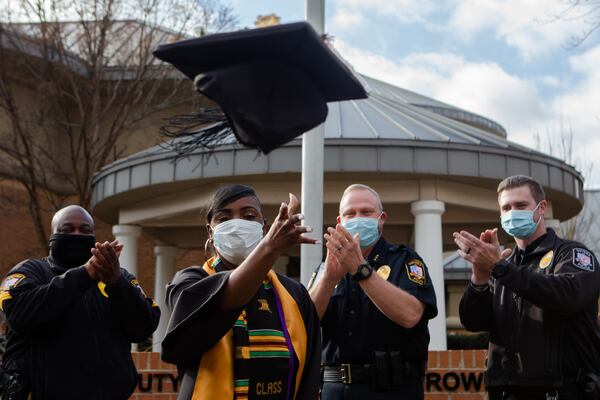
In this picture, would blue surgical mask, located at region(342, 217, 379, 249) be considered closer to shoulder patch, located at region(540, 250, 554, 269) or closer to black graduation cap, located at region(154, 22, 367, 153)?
shoulder patch, located at region(540, 250, 554, 269)

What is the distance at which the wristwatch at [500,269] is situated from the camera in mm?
4223

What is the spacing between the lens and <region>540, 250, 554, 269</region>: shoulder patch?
4.58 metres

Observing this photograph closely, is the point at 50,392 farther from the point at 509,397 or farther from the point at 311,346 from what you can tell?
the point at 509,397

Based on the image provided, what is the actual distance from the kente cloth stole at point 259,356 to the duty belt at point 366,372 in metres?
0.91

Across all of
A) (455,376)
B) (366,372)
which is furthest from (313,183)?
(455,376)

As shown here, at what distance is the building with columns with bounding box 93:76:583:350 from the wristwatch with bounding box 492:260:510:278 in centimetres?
631

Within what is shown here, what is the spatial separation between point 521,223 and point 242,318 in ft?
6.92

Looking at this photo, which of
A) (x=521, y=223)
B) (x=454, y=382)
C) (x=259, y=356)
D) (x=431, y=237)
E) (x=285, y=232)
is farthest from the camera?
(x=431, y=237)

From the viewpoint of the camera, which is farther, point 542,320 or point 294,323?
point 542,320

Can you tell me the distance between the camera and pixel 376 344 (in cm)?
434

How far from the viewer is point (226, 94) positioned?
319cm

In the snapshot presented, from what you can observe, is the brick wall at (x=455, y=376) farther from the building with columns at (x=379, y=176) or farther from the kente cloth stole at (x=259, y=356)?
the building with columns at (x=379, y=176)

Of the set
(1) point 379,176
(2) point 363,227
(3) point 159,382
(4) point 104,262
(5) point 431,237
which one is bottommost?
(3) point 159,382

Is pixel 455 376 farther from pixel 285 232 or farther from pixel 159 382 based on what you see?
pixel 285 232
